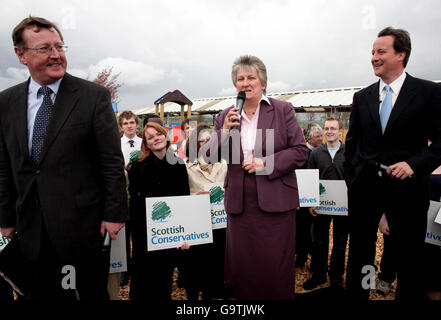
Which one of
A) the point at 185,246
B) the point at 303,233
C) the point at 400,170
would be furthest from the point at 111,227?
the point at 303,233

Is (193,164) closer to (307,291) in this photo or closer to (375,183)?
(375,183)

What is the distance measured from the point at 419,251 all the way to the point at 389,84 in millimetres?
→ 1330

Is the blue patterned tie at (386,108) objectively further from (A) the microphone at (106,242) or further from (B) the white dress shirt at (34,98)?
(B) the white dress shirt at (34,98)

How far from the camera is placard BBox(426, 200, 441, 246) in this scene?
2.35 metres

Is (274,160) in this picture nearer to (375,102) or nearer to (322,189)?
(375,102)

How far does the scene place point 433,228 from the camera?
238cm

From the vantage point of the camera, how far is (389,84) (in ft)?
7.20

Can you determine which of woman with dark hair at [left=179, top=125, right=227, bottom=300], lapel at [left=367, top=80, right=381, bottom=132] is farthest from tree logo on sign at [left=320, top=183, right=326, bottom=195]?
lapel at [left=367, top=80, right=381, bottom=132]

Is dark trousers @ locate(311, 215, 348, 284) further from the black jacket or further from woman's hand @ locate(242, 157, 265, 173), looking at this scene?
woman's hand @ locate(242, 157, 265, 173)

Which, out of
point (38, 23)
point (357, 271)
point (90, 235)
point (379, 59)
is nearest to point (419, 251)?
point (357, 271)

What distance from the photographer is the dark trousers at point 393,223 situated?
6.97 feet

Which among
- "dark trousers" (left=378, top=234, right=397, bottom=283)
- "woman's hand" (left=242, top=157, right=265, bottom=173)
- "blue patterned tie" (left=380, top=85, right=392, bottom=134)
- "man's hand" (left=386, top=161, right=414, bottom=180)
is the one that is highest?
"blue patterned tie" (left=380, top=85, right=392, bottom=134)

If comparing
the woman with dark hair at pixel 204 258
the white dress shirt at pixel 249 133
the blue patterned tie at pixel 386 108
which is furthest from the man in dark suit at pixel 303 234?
the white dress shirt at pixel 249 133

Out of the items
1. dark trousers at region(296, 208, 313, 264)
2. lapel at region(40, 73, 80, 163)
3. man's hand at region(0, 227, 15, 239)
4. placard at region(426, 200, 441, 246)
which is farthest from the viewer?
dark trousers at region(296, 208, 313, 264)
